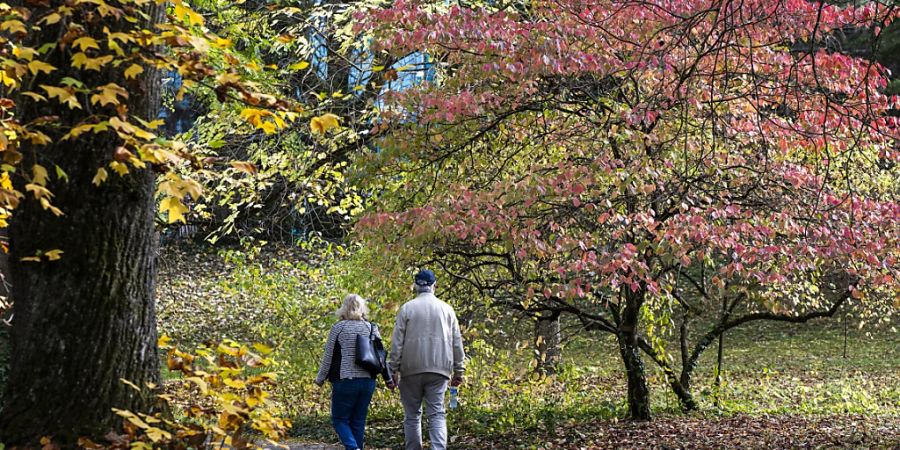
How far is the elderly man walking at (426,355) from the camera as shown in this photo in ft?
23.2

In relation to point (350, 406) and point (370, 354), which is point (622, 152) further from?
point (350, 406)

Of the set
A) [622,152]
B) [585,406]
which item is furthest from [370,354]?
[585,406]

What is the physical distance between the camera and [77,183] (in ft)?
16.0

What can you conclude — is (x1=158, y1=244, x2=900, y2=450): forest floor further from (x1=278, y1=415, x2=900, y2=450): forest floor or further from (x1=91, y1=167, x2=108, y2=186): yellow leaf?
(x1=91, y1=167, x2=108, y2=186): yellow leaf

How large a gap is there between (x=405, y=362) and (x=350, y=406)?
Result: 1.89 feet

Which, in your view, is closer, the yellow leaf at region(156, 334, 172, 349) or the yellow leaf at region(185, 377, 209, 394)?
the yellow leaf at region(185, 377, 209, 394)

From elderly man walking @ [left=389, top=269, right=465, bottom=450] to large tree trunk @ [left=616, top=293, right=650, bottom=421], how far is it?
2825 millimetres

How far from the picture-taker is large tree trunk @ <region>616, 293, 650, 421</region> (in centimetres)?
946

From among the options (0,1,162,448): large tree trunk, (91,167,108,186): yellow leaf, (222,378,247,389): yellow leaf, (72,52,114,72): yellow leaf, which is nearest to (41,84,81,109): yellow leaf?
(72,52,114,72): yellow leaf

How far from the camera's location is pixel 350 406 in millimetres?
7172

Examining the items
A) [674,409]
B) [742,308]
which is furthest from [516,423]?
[742,308]

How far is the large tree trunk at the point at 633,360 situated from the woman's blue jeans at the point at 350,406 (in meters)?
3.40

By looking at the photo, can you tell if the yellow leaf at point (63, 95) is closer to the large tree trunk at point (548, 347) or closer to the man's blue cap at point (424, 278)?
the man's blue cap at point (424, 278)

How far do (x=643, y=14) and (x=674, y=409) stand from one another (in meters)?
4.97
